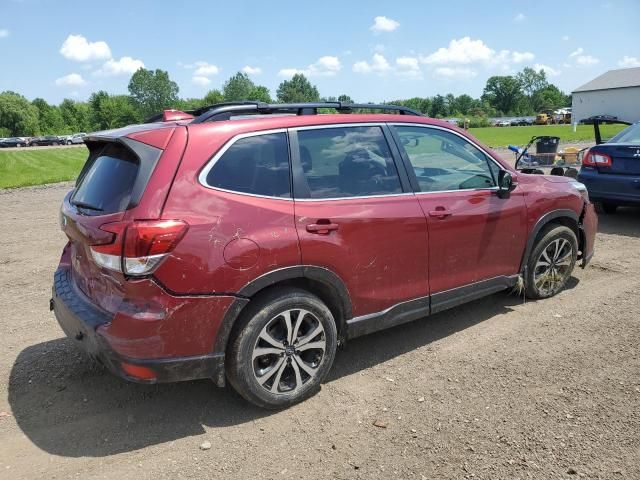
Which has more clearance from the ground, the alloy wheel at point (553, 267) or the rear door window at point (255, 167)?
the rear door window at point (255, 167)

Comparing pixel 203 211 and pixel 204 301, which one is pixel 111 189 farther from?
pixel 204 301

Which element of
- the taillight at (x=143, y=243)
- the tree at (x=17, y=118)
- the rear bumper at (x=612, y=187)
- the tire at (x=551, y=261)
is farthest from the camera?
the tree at (x=17, y=118)

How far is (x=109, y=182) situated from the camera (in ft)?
Answer: 10.5

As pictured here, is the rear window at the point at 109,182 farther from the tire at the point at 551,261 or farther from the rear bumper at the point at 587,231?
the rear bumper at the point at 587,231

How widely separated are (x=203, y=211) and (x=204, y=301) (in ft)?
1.66

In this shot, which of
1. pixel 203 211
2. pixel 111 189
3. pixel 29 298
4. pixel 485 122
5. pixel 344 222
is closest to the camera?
pixel 203 211

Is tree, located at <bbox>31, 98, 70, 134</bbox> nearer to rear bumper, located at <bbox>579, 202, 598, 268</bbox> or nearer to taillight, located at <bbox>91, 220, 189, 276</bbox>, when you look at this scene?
rear bumper, located at <bbox>579, 202, 598, 268</bbox>

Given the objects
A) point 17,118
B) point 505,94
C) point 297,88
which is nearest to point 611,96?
point 505,94

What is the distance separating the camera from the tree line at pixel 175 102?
309 feet

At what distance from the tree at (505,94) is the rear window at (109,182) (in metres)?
147

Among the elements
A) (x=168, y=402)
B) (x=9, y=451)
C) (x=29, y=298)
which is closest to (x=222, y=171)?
(x=168, y=402)

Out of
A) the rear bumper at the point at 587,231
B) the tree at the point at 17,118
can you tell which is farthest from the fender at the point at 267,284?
the tree at the point at 17,118

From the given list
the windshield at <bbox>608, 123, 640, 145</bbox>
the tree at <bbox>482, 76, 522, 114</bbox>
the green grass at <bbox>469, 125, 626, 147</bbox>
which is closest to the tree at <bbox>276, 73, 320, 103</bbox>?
the tree at <bbox>482, 76, 522, 114</bbox>

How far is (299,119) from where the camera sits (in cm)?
349
